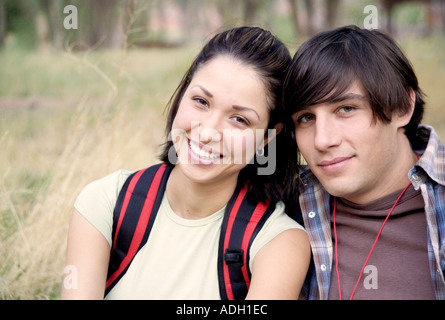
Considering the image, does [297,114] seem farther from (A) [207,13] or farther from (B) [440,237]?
(A) [207,13]

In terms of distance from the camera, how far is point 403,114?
2098mm

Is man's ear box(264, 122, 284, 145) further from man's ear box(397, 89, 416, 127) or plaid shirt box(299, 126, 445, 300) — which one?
man's ear box(397, 89, 416, 127)

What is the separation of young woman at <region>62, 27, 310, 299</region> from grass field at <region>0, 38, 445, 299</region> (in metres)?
1.01

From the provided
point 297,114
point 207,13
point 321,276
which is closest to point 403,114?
point 297,114

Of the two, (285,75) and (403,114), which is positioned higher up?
(285,75)

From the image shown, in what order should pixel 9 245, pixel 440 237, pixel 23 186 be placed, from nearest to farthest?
pixel 440 237, pixel 9 245, pixel 23 186

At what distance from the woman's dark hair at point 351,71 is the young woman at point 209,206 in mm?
108

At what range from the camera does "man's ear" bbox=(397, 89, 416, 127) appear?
6.87 feet

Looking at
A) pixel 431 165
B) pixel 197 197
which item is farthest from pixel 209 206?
pixel 431 165

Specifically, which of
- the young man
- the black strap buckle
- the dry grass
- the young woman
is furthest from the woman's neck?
the dry grass

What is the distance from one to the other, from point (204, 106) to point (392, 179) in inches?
31.6

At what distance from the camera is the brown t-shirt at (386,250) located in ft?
6.18

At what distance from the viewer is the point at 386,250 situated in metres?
1.96
